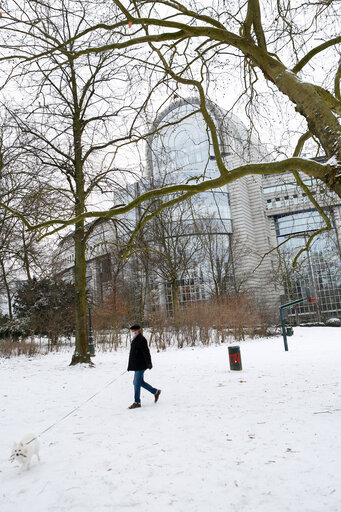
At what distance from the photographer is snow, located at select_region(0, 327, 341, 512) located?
3.20 m

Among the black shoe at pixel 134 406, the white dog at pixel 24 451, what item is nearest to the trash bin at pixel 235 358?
the black shoe at pixel 134 406

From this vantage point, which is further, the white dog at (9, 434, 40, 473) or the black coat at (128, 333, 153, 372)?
the black coat at (128, 333, 153, 372)

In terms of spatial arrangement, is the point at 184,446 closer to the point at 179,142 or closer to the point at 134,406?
the point at 134,406

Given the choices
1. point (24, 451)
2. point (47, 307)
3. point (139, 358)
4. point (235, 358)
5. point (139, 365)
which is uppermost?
point (47, 307)

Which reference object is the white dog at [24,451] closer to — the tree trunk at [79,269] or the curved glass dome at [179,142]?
the curved glass dome at [179,142]

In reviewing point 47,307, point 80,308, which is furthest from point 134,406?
point 47,307

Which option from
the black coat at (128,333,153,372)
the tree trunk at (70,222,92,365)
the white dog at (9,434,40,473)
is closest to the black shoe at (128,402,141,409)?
the black coat at (128,333,153,372)

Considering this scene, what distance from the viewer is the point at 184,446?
4.50 metres

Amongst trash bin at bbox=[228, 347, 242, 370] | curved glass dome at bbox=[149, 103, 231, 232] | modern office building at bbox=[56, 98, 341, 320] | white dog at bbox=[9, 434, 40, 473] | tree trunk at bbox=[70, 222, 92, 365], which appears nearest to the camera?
white dog at bbox=[9, 434, 40, 473]

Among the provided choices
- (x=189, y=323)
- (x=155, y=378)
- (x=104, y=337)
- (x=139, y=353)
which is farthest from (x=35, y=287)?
(x=139, y=353)

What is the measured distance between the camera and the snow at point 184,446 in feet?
10.5

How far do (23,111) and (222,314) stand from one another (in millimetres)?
13563

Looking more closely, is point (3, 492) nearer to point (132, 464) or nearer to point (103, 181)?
point (132, 464)

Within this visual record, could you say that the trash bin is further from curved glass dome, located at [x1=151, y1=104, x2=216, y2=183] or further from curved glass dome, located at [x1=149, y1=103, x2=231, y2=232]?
curved glass dome, located at [x1=151, y1=104, x2=216, y2=183]
